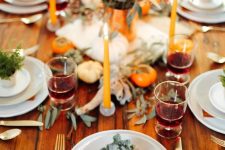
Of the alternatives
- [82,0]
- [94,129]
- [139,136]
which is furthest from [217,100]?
[82,0]

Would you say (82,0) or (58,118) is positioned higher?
(82,0)

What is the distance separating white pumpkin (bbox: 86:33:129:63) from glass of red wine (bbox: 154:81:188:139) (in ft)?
1.04

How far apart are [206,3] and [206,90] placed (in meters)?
0.57

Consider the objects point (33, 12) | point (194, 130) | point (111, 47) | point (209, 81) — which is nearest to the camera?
point (194, 130)

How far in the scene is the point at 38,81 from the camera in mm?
1518

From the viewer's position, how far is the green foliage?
1.38 m

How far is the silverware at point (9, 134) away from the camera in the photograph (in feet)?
4.31

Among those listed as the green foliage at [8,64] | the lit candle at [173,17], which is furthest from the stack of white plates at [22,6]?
the lit candle at [173,17]

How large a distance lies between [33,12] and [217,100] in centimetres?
97

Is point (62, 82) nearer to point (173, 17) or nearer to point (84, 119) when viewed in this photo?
point (84, 119)

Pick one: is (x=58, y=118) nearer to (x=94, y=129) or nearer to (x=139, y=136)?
(x=94, y=129)

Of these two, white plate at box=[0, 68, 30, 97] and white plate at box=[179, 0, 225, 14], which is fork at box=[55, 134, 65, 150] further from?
white plate at box=[179, 0, 225, 14]

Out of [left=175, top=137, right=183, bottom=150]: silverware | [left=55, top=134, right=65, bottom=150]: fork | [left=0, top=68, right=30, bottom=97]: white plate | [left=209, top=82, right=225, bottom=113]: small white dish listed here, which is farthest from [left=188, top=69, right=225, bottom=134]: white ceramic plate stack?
[left=0, top=68, right=30, bottom=97]: white plate

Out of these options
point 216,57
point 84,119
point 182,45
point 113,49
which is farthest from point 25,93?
point 216,57
